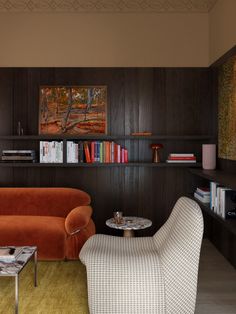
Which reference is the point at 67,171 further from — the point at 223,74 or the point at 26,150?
the point at 223,74

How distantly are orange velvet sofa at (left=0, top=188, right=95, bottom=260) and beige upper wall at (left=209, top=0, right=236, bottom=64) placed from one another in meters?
2.29

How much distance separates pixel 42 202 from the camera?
15.3 ft

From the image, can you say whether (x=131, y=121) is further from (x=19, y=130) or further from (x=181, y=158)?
(x=19, y=130)

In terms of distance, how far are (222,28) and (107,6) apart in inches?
57.9

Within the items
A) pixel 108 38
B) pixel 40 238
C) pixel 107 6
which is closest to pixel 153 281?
pixel 40 238

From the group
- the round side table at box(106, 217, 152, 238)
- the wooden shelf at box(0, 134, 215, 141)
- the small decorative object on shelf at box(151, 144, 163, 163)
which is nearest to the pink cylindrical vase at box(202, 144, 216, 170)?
the wooden shelf at box(0, 134, 215, 141)

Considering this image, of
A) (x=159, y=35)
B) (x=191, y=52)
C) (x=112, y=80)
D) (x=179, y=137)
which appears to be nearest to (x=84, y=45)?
(x=112, y=80)

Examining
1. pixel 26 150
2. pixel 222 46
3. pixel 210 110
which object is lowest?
pixel 26 150

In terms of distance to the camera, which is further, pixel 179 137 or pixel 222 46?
pixel 179 137

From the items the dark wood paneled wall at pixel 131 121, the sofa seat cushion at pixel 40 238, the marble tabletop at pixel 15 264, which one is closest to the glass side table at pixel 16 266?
the marble tabletop at pixel 15 264

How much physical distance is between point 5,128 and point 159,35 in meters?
2.28

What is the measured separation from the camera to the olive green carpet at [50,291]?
2.96 meters

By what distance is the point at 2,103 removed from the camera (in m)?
5.00

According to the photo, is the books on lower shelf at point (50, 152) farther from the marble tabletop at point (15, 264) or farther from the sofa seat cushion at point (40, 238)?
the marble tabletop at point (15, 264)
